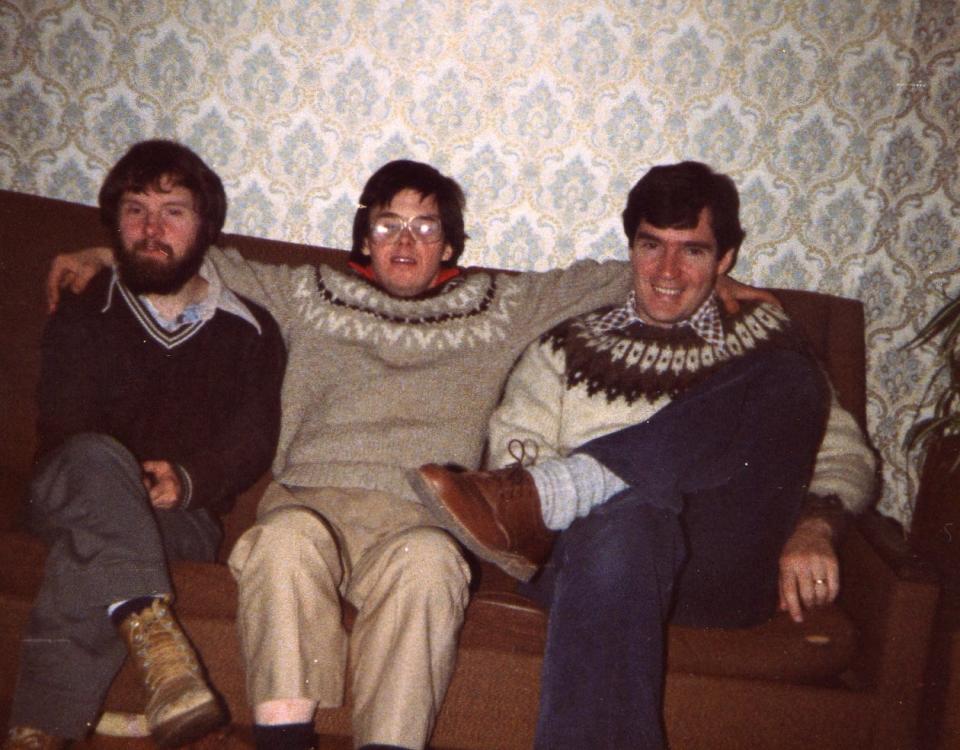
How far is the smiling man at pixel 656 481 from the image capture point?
3.91ft

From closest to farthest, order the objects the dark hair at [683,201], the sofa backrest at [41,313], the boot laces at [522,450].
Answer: the boot laces at [522,450]
the dark hair at [683,201]
the sofa backrest at [41,313]

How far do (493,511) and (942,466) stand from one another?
54.0 inches

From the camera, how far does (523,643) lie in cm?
145

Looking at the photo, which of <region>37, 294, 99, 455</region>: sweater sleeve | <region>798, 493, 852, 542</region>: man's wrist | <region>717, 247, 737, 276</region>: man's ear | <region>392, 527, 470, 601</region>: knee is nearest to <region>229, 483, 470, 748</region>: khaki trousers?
<region>392, 527, 470, 601</region>: knee

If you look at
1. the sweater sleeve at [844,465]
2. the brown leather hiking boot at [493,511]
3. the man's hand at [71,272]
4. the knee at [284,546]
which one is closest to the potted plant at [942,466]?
the sweater sleeve at [844,465]

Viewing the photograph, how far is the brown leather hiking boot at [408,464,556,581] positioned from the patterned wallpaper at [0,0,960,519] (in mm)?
1196

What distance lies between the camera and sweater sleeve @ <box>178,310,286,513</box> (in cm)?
154

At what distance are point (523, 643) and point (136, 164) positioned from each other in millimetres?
1401

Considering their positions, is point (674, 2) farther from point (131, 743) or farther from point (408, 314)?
point (131, 743)

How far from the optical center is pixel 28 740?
1.23 m

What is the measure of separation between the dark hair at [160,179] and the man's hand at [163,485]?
1.90 feet

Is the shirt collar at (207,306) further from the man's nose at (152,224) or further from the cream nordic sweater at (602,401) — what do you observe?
the cream nordic sweater at (602,401)

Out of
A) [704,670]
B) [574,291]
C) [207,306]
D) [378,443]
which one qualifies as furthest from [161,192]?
[704,670]

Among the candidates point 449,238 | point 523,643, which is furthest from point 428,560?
point 449,238
